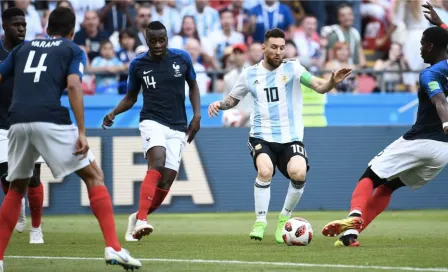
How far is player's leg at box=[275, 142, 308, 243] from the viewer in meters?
11.4

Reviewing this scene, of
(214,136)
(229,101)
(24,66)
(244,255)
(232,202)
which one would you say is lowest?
(232,202)

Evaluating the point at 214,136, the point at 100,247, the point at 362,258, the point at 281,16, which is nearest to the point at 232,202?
the point at 214,136

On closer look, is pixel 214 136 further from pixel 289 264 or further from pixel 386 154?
pixel 289 264

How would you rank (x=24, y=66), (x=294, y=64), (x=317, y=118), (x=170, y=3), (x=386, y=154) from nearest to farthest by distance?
(x=24, y=66)
(x=386, y=154)
(x=294, y=64)
(x=317, y=118)
(x=170, y=3)

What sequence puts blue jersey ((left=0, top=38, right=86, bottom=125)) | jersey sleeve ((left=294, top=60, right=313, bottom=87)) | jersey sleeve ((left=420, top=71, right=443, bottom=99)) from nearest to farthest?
blue jersey ((left=0, top=38, right=86, bottom=125)), jersey sleeve ((left=420, top=71, right=443, bottom=99)), jersey sleeve ((left=294, top=60, right=313, bottom=87))

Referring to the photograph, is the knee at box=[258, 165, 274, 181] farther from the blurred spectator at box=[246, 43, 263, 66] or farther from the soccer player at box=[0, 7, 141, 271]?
the blurred spectator at box=[246, 43, 263, 66]

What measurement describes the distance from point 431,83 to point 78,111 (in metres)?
3.79

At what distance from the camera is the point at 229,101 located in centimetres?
1203

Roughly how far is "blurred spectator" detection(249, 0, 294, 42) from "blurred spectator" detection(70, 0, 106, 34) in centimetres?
325

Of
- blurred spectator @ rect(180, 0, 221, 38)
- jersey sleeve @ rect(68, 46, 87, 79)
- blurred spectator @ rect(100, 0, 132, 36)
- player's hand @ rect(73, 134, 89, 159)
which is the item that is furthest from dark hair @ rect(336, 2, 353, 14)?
player's hand @ rect(73, 134, 89, 159)

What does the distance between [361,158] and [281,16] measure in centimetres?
494

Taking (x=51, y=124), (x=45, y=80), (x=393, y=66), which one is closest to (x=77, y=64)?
(x=45, y=80)

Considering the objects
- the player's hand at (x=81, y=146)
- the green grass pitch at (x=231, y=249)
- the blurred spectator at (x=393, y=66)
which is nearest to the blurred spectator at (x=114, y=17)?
the blurred spectator at (x=393, y=66)

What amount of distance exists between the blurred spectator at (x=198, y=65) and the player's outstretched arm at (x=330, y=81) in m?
8.23
